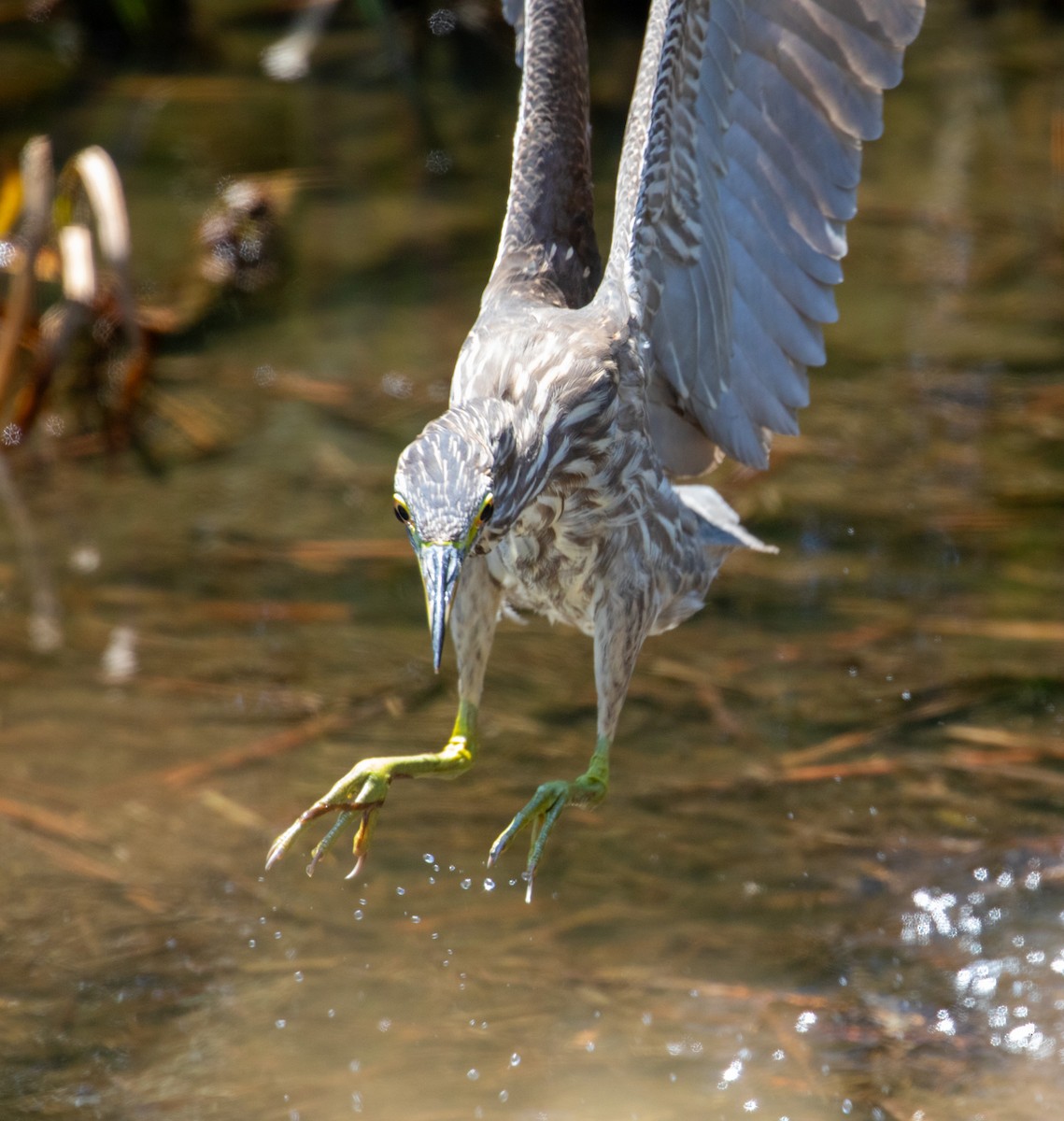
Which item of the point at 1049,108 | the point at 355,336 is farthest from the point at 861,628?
the point at 1049,108

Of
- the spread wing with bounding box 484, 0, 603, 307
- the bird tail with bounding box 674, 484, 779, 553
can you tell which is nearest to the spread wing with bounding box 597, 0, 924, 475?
the bird tail with bounding box 674, 484, 779, 553

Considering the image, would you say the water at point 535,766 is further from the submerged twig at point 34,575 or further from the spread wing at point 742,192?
the spread wing at point 742,192

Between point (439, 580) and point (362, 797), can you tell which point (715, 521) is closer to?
point (362, 797)

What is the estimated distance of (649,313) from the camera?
317 centimetres

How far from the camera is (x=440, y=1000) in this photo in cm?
340

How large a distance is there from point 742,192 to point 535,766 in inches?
61.6

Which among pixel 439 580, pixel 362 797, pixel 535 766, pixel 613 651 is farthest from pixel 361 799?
pixel 535 766

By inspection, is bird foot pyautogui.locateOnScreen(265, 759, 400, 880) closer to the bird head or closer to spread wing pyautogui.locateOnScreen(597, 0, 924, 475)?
the bird head

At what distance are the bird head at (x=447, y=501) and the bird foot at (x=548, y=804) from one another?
0.55m

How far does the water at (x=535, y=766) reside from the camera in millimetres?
3275

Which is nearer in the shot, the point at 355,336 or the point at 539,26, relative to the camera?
the point at 539,26

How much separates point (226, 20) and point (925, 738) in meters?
6.63

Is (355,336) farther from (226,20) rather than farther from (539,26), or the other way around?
(226,20)

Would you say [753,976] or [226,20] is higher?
[226,20]
